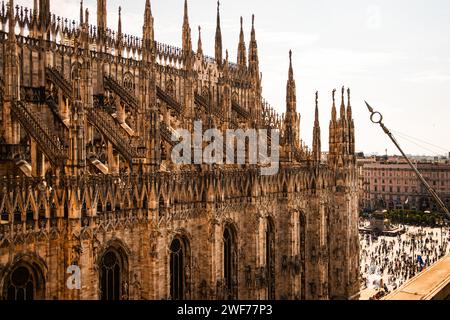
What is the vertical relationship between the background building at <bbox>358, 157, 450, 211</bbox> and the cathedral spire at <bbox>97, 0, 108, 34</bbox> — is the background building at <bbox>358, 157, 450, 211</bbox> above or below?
below

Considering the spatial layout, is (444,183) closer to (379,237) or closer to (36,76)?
(379,237)

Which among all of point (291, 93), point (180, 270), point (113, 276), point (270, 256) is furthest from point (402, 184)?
point (113, 276)

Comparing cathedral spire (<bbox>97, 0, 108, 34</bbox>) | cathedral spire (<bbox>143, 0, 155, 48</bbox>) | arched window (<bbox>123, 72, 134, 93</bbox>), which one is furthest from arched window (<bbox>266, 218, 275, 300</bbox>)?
cathedral spire (<bbox>97, 0, 108, 34</bbox>)

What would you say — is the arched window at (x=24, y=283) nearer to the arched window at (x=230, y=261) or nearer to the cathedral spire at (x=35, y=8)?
the arched window at (x=230, y=261)

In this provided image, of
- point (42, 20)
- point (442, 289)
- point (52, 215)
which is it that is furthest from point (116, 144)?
point (442, 289)

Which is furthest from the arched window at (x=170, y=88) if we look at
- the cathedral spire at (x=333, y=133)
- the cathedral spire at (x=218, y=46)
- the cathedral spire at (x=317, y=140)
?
the cathedral spire at (x=333, y=133)

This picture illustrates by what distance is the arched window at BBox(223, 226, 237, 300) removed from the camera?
89.6ft

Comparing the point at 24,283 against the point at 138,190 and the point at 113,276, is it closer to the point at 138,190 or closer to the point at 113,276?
the point at 113,276

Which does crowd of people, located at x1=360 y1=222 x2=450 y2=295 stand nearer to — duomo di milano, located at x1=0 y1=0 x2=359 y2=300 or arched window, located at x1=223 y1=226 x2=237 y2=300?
duomo di milano, located at x1=0 y1=0 x2=359 y2=300

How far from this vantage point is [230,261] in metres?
27.5

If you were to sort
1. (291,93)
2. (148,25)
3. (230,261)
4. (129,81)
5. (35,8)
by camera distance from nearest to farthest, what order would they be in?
(148,25), (35,8), (230,261), (129,81), (291,93)
